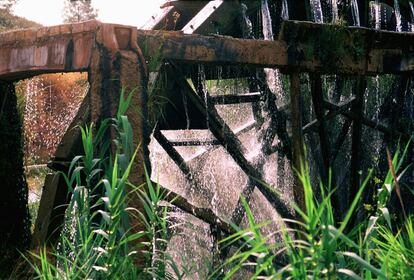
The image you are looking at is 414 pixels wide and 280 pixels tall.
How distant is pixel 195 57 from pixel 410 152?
3.59 metres

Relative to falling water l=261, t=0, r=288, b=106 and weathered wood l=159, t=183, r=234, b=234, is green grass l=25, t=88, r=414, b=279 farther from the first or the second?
falling water l=261, t=0, r=288, b=106

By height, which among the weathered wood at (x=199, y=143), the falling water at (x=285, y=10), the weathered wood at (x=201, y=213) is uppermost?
the falling water at (x=285, y=10)

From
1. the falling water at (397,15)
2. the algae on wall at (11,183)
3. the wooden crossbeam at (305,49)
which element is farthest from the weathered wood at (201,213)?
the falling water at (397,15)

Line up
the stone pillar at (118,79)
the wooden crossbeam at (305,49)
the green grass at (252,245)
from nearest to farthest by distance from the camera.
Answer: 1. the green grass at (252,245)
2. the stone pillar at (118,79)
3. the wooden crossbeam at (305,49)

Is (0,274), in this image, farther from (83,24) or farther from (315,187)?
(315,187)

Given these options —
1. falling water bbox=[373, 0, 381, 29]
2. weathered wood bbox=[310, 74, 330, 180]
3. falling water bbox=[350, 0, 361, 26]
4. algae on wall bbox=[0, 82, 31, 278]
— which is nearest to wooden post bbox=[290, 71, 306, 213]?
weathered wood bbox=[310, 74, 330, 180]

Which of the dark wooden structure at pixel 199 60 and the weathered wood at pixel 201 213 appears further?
the weathered wood at pixel 201 213

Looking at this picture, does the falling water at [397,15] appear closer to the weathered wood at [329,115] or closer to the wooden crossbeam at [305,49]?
the weathered wood at [329,115]

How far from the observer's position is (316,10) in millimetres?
8977

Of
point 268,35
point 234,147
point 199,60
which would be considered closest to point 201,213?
point 234,147

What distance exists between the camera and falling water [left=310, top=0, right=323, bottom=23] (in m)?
8.95

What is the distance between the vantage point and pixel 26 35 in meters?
5.59

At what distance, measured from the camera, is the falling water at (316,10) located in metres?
8.95

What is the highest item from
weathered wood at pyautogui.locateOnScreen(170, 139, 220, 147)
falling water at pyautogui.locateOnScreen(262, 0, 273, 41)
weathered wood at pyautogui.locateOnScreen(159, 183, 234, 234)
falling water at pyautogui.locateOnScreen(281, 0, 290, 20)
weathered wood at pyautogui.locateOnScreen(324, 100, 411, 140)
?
falling water at pyautogui.locateOnScreen(281, 0, 290, 20)
